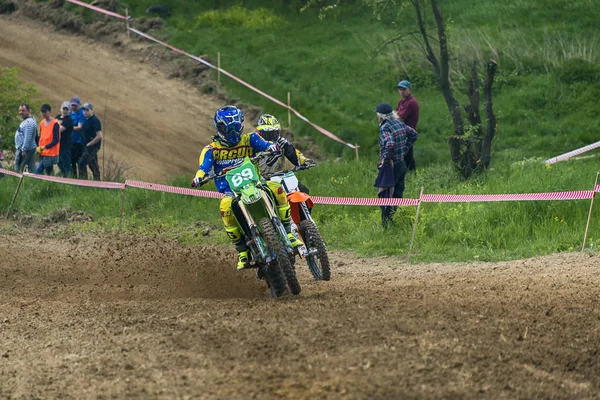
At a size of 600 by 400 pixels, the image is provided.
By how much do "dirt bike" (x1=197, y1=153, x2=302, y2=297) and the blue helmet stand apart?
30 cm

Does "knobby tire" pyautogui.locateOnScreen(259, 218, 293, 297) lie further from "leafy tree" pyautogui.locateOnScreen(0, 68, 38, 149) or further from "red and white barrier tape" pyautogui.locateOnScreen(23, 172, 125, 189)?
"leafy tree" pyautogui.locateOnScreen(0, 68, 38, 149)

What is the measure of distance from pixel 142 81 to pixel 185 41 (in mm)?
2058

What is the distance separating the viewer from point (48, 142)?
2003 centimetres

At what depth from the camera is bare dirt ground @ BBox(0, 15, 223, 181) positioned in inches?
933

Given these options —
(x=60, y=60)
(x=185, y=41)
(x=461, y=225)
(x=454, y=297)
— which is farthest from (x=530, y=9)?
(x=454, y=297)

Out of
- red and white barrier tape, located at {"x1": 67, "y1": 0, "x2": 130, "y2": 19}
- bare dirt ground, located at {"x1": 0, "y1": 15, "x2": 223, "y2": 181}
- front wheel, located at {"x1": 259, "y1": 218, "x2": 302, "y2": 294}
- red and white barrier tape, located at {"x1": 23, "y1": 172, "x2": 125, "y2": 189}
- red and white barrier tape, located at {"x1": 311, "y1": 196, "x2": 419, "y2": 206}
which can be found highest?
front wheel, located at {"x1": 259, "y1": 218, "x2": 302, "y2": 294}

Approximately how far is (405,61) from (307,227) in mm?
15825

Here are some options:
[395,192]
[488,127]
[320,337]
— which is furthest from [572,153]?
[320,337]

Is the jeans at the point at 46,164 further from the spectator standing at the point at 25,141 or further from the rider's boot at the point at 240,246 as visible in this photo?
the rider's boot at the point at 240,246

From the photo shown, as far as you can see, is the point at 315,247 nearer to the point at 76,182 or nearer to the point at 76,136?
the point at 76,182

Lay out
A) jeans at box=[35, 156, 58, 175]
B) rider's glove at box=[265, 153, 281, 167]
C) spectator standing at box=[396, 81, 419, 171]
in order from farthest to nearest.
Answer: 1. jeans at box=[35, 156, 58, 175]
2. spectator standing at box=[396, 81, 419, 171]
3. rider's glove at box=[265, 153, 281, 167]

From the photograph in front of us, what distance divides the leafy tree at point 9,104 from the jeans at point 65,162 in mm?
2135

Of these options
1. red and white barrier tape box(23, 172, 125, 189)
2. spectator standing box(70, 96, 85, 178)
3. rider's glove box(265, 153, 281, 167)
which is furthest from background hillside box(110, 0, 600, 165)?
rider's glove box(265, 153, 281, 167)

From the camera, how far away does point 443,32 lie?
18.8 metres
